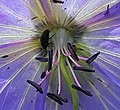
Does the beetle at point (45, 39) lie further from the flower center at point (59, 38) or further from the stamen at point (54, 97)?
the stamen at point (54, 97)

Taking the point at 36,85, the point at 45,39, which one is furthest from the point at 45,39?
the point at 36,85

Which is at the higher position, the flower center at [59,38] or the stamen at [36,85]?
the flower center at [59,38]

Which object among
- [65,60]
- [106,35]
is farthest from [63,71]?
[106,35]

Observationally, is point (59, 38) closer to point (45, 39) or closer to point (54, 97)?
point (45, 39)

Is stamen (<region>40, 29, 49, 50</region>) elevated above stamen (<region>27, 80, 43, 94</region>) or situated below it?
above

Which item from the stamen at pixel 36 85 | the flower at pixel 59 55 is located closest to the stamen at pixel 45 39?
the flower at pixel 59 55

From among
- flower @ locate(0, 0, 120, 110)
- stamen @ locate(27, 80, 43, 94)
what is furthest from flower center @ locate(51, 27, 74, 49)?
stamen @ locate(27, 80, 43, 94)

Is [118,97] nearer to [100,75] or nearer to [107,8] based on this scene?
[100,75]

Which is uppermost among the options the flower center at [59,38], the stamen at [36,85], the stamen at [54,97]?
the flower center at [59,38]

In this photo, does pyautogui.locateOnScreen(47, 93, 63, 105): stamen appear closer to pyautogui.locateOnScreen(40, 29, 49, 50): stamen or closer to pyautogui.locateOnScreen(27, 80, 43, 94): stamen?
pyautogui.locateOnScreen(27, 80, 43, 94): stamen
